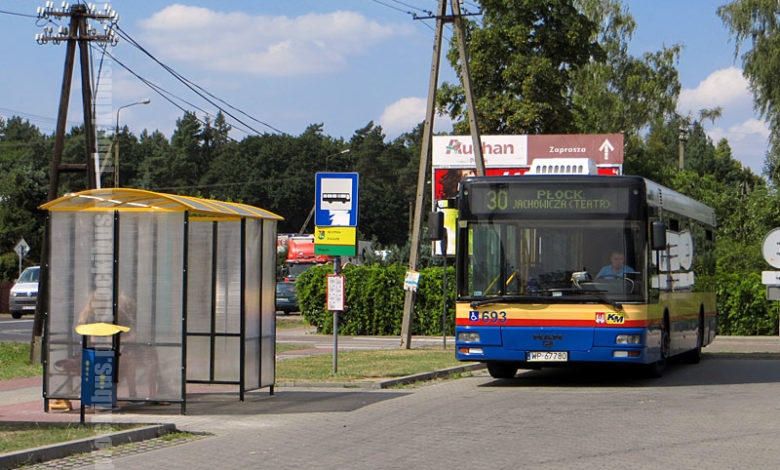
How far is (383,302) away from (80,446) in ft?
88.6

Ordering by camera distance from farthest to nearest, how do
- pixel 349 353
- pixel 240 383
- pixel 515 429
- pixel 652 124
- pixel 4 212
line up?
1. pixel 652 124
2. pixel 4 212
3. pixel 349 353
4. pixel 240 383
5. pixel 515 429

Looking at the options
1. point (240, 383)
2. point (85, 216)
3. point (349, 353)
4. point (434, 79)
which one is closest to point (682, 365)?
point (349, 353)

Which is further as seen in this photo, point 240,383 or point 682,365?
point 682,365

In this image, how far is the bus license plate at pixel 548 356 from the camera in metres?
17.7

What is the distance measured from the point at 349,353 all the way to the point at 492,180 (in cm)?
808

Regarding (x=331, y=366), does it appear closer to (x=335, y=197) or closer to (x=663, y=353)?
(x=335, y=197)

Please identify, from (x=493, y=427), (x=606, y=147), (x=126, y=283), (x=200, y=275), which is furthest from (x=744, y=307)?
(x=126, y=283)

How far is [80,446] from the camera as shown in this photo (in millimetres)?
10883

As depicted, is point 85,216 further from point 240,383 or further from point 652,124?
point 652,124

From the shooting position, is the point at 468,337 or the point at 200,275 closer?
the point at 200,275

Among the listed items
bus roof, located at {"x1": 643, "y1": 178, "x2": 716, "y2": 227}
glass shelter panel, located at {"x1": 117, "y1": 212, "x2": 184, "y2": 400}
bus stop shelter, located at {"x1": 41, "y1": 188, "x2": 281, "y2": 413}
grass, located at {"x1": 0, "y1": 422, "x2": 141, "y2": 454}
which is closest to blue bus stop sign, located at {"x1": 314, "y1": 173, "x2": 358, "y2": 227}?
bus stop shelter, located at {"x1": 41, "y1": 188, "x2": 281, "y2": 413}

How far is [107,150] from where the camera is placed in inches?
1019

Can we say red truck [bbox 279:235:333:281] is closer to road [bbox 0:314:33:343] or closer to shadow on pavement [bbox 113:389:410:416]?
road [bbox 0:314:33:343]

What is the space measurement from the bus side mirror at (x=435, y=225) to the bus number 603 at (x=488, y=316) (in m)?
1.26
